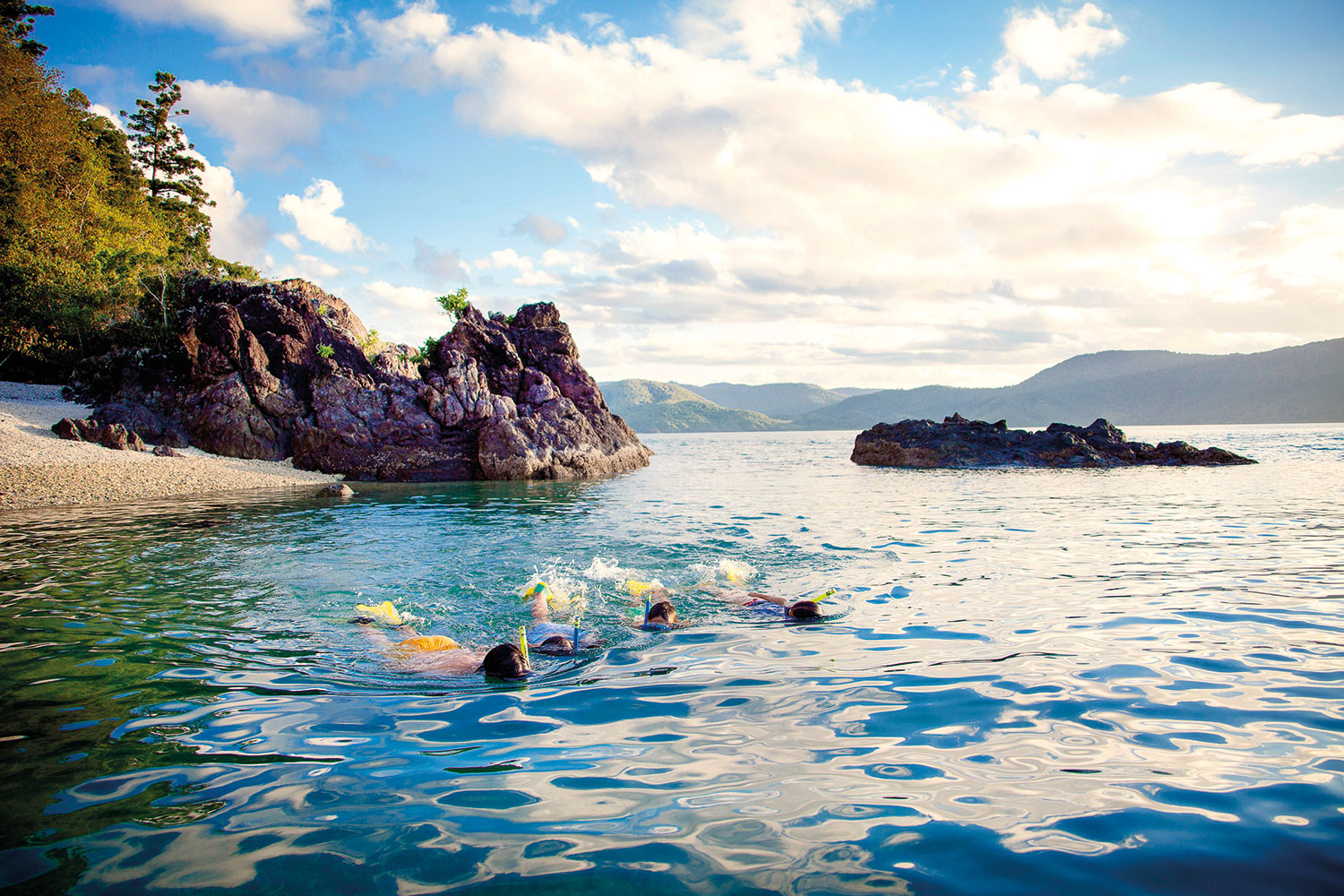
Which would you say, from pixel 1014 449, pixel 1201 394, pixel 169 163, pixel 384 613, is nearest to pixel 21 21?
pixel 169 163

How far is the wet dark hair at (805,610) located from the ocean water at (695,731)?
0.31 meters

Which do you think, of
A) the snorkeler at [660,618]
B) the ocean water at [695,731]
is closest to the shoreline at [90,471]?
the ocean water at [695,731]

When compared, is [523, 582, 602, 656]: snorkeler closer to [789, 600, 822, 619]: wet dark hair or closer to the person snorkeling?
the person snorkeling

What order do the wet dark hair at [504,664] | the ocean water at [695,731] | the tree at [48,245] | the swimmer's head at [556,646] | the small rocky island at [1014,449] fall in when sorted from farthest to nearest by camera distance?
the small rocky island at [1014,449]
the tree at [48,245]
the swimmer's head at [556,646]
the wet dark hair at [504,664]
the ocean water at [695,731]

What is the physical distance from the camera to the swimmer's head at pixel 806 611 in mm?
7281

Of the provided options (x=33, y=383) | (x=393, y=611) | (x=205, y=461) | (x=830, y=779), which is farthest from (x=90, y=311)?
(x=830, y=779)

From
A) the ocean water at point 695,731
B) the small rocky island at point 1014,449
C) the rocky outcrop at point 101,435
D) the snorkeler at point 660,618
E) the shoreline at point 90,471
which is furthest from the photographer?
the small rocky island at point 1014,449

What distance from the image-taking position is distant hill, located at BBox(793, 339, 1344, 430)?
132875mm

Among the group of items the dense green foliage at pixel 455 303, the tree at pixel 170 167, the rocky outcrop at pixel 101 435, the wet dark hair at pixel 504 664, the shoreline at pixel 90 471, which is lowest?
the wet dark hair at pixel 504 664

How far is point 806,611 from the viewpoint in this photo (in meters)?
7.30

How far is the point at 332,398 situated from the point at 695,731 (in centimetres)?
2824

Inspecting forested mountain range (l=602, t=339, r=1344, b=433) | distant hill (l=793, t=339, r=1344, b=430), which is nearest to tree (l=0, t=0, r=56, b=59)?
forested mountain range (l=602, t=339, r=1344, b=433)

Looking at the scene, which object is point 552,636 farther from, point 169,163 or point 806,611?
point 169,163

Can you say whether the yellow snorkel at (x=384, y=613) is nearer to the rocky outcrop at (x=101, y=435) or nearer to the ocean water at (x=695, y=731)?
the ocean water at (x=695, y=731)
